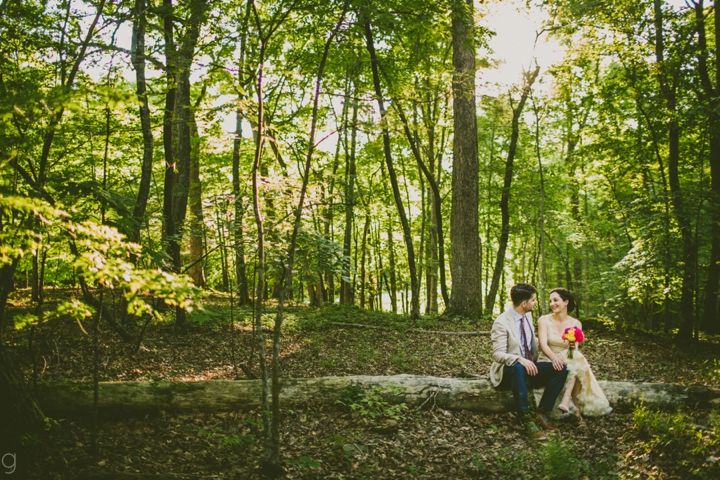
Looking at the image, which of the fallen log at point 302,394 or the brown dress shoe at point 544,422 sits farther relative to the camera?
the brown dress shoe at point 544,422

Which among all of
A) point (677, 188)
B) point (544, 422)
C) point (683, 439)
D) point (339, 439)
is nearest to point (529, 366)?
point (544, 422)

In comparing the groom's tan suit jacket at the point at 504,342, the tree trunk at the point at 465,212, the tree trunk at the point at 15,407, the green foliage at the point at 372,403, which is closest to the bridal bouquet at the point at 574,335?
the groom's tan suit jacket at the point at 504,342

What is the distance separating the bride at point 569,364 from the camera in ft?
15.7

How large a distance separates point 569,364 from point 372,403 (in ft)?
7.62

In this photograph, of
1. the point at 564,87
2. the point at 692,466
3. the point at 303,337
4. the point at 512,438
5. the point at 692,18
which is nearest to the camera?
the point at 692,466

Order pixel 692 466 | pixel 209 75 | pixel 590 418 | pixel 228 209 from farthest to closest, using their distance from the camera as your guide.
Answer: pixel 228 209, pixel 590 418, pixel 209 75, pixel 692 466

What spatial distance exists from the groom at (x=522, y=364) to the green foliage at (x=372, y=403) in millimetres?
1237

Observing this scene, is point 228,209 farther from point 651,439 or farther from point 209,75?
point 651,439

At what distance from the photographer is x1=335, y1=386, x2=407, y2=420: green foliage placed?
15.4 feet

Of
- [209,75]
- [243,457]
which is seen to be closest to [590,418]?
[243,457]

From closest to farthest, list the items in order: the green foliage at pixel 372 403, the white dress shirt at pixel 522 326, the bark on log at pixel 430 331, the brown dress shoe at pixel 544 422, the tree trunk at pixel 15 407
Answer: the tree trunk at pixel 15 407, the brown dress shoe at pixel 544 422, the green foliage at pixel 372 403, the white dress shirt at pixel 522 326, the bark on log at pixel 430 331

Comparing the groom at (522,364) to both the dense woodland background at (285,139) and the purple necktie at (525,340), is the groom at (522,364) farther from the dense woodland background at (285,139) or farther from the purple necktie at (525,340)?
the dense woodland background at (285,139)

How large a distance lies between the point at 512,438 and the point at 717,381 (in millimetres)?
3659

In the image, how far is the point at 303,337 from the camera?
28.0 ft
